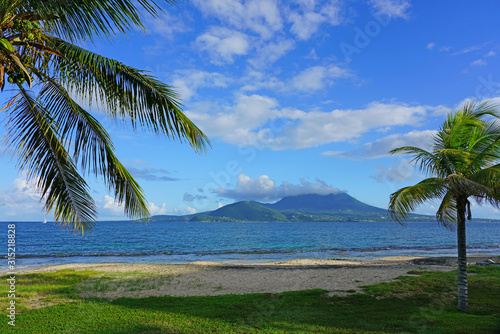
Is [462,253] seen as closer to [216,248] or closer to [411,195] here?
[411,195]

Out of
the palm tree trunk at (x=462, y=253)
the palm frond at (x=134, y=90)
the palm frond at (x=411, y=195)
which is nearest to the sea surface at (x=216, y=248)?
the palm frond at (x=134, y=90)

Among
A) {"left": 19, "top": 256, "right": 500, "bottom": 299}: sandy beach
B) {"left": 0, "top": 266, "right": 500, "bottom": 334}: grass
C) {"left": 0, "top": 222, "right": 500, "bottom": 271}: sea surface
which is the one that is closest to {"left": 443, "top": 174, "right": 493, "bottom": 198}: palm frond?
{"left": 0, "top": 266, "right": 500, "bottom": 334}: grass

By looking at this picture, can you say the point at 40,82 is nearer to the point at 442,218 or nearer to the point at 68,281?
the point at 442,218

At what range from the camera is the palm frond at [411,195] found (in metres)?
9.07

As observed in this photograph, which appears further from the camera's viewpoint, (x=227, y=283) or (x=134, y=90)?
(x=227, y=283)

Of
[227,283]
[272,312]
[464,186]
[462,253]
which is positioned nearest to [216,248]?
[227,283]

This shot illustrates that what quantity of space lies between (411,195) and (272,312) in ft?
17.6

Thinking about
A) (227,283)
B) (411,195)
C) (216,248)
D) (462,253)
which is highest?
(411,195)

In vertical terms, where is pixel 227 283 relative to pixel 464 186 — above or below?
below

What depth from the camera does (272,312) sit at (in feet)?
33.1

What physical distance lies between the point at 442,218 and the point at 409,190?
2237mm

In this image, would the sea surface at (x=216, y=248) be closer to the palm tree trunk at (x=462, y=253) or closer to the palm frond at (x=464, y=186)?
the palm frond at (x=464, y=186)

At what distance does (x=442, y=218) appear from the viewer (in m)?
10.3

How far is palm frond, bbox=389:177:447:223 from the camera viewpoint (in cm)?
907
